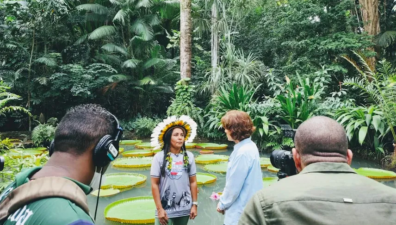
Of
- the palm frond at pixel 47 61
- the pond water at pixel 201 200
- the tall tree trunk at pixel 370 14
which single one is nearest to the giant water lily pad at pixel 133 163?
the pond water at pixel 201 200

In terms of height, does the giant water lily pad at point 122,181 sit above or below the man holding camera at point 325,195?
below

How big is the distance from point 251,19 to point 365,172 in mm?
11273

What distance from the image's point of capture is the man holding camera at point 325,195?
0.98 metres

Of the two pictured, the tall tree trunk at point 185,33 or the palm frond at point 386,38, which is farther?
the palm frond at point 386,38

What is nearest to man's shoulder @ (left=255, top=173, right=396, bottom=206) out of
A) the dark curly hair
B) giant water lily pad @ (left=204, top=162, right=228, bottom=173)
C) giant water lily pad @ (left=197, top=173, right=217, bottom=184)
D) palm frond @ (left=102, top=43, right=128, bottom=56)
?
the dark curly hair

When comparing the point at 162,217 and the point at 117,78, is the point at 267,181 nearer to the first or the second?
the point at 162,217

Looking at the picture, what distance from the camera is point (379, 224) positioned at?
0.97m

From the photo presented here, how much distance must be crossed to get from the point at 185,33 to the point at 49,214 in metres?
9.92

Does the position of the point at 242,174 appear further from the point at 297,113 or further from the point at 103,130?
the point at 297,113

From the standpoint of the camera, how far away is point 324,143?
115cm

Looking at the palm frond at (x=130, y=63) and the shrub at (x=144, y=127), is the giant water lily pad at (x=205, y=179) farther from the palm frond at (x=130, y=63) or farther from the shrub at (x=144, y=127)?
the palm frond at (x=130, y=63)

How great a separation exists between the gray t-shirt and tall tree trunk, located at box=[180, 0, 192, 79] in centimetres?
803

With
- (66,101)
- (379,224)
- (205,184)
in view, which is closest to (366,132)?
(205,184)

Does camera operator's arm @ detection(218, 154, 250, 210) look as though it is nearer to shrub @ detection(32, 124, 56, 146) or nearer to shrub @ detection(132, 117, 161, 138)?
shrub @ detection(32, 124, 56, 146)
